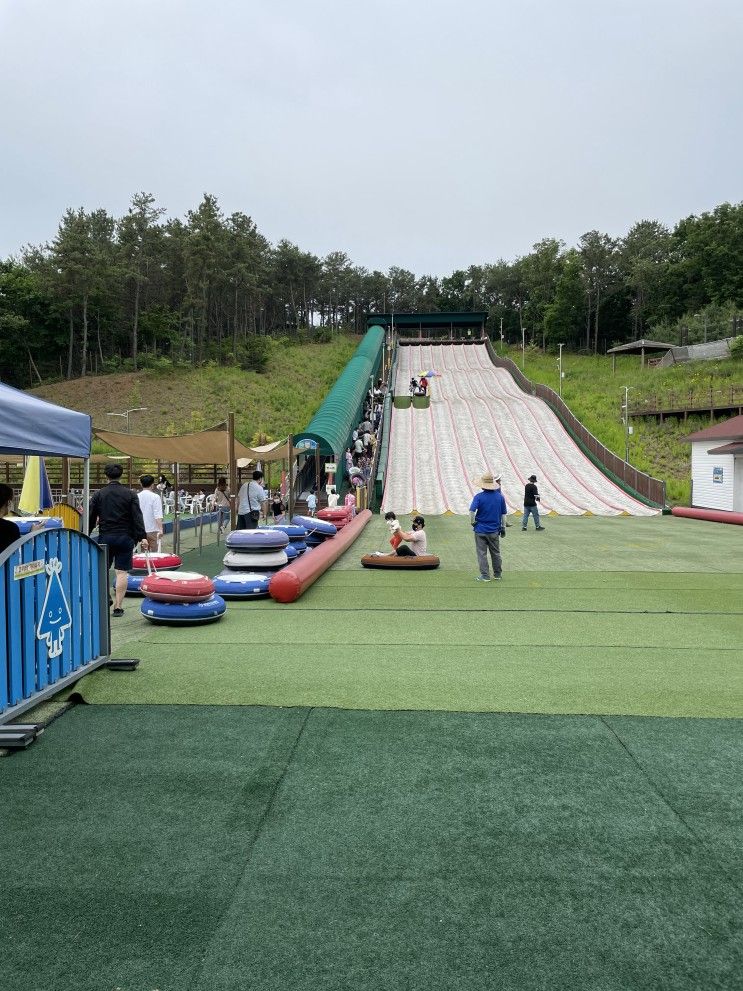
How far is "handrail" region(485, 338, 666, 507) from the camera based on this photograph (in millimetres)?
25812

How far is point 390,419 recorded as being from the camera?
38.2 meters

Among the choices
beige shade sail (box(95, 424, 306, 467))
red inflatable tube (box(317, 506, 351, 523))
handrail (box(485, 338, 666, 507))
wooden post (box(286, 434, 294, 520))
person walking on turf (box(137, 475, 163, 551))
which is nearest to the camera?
person walking on turf (box(137, 475, 163, 551))

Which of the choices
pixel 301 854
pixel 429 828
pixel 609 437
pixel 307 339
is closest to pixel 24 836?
pixel 301 854

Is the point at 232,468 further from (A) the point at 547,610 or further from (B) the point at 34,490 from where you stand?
(A) the point at 547,610

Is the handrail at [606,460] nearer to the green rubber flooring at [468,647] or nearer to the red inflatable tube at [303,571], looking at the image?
the green rubber flooring at [468,647]

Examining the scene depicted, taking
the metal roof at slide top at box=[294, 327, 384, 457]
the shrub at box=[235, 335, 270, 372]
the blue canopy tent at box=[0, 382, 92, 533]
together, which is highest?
the shrub at box=[235, 335, 270, 372]

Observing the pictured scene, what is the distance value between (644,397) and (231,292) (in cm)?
4626

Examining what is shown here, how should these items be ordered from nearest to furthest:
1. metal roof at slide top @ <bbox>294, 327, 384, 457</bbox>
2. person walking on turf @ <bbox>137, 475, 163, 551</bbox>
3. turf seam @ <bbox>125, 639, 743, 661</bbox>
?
turf seam @ <bbox>125, 639, 743, 661</bbox>, person walking on turf @ <bbox>137, 475, 163, 551</bbox>, metal roof at slide top @ <bbox>294, 327, 384, 457</bbox>

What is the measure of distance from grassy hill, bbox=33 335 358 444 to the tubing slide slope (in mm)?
8939

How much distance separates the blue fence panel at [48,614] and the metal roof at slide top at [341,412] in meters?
18.9

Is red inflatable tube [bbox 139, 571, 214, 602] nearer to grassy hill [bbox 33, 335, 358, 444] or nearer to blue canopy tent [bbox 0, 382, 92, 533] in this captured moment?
blue canopy tent [bbox 0, 382, 92, 533]

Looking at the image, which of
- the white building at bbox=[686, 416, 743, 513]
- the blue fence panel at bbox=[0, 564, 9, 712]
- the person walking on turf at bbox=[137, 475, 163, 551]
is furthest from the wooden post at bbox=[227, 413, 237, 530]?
the white building at bbox=[686, 416, 743, 513]

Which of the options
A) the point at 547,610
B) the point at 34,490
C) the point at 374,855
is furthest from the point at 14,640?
the point at 34,490

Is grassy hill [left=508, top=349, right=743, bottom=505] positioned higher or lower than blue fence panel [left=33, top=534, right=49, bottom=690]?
higher
